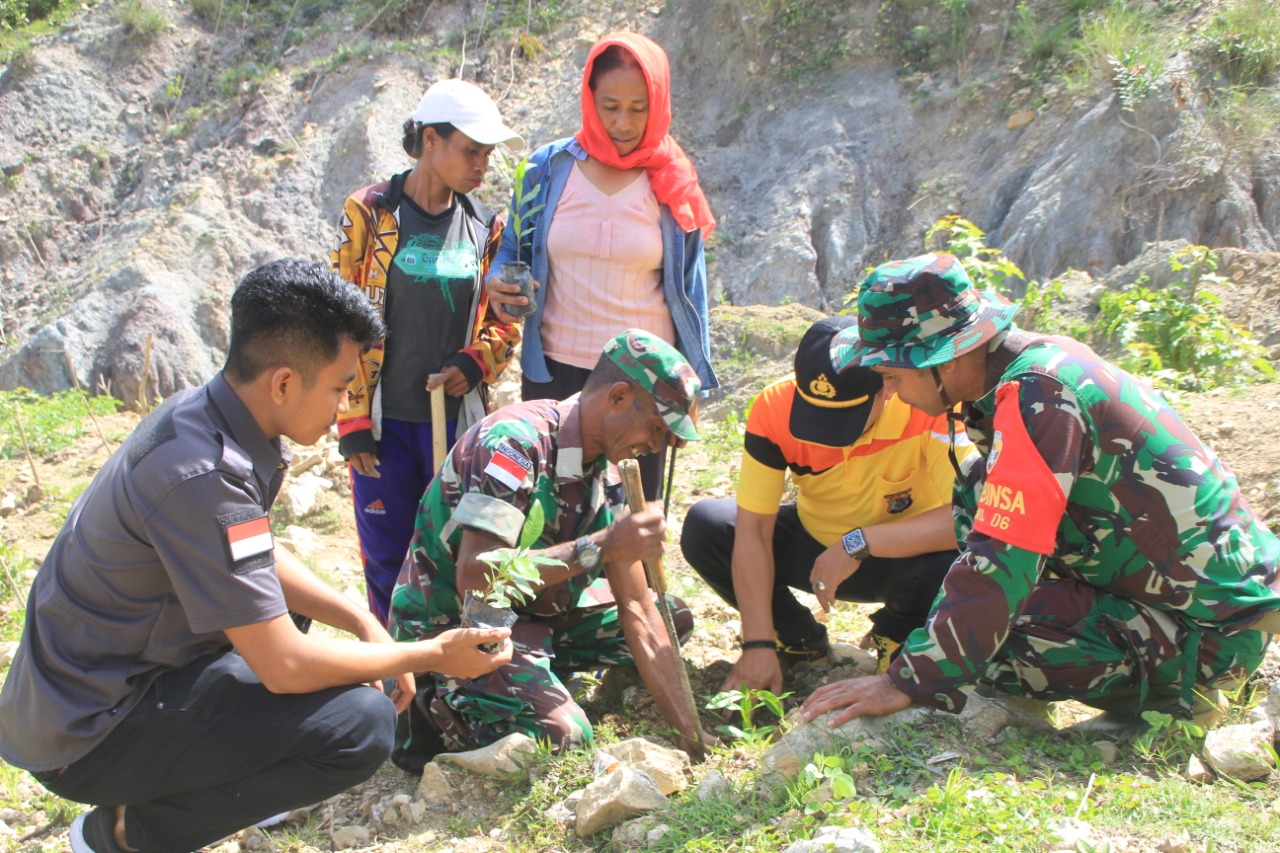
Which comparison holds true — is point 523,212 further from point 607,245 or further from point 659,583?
point 659,583

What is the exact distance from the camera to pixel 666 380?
289 centimetres

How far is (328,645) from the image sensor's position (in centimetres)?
245

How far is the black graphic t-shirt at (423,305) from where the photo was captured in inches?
151

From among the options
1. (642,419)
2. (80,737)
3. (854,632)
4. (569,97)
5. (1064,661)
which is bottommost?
(854,632)

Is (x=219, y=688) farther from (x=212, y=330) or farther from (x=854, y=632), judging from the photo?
(x=212, y=330)

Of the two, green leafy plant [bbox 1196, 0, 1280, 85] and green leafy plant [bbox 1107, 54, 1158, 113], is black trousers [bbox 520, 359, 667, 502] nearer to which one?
green leafy plant [bbox 1107, 54, 1158, 113]

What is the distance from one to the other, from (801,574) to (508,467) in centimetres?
126

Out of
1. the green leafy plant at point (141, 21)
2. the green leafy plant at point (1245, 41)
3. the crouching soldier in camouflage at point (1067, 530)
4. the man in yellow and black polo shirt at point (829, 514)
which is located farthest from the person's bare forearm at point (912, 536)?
the green leafy plant at point (141, 21)

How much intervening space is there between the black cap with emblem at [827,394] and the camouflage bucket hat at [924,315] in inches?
21.6

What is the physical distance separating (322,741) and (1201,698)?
7.32 feet

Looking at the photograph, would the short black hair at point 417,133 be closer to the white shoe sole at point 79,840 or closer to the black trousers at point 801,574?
the black trousers at point 801,574

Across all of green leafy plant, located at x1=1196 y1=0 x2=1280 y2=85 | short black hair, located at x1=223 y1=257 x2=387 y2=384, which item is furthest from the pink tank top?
green leafy plant, located at x1=1196 y1=0 x2=1280 y2=85

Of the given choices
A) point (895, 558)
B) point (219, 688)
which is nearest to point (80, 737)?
point (219, 688)

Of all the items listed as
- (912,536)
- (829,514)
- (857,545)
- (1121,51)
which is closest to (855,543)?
(857,545)
